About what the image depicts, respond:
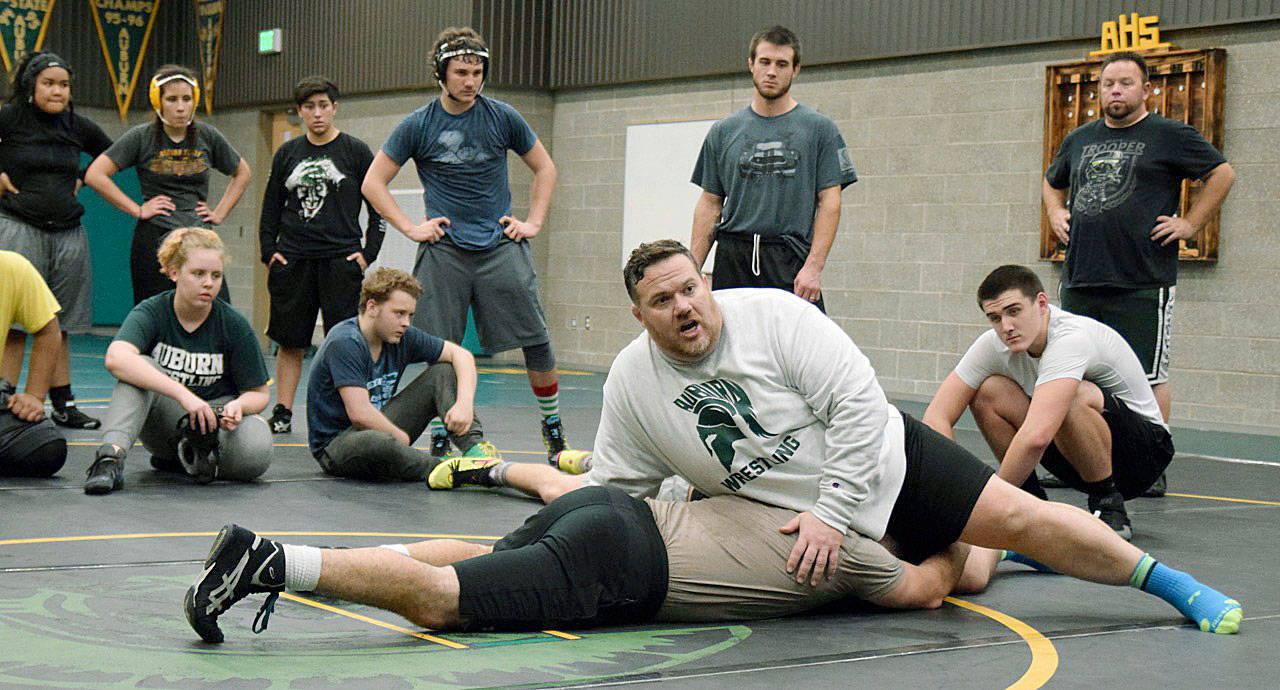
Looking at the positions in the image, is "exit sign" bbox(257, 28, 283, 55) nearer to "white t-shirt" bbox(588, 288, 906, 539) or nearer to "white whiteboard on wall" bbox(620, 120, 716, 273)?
"white whiteboard on wall" bbox(620, 120, 716, 273)

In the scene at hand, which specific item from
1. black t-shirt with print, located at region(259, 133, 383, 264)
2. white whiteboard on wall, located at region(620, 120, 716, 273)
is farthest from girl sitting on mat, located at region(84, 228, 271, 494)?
white whiteboard on wall, located at region(620, 120, 716, 273)

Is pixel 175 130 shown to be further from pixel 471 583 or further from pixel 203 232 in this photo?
pixel 471 583

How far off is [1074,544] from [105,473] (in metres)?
3.36

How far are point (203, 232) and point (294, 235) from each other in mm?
2342

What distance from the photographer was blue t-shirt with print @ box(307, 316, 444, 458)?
580cm

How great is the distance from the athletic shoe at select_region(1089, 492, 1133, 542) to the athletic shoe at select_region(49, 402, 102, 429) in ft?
→ 15.5

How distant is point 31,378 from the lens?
5770 millimetres

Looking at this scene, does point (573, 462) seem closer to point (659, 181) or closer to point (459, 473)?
point (459, 473)

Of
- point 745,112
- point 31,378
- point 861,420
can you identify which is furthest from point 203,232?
point 861,420

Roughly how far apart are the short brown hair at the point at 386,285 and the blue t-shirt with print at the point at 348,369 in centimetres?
20

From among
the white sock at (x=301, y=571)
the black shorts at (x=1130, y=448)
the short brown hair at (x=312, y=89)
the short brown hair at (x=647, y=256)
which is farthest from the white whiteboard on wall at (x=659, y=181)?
the white sock at (x=301, y=571)

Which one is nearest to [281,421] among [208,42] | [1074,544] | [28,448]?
[28,448]

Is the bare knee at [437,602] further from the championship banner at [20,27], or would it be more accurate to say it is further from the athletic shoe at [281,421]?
the championship banner at [20,27]

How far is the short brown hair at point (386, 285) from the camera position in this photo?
5.72 m
